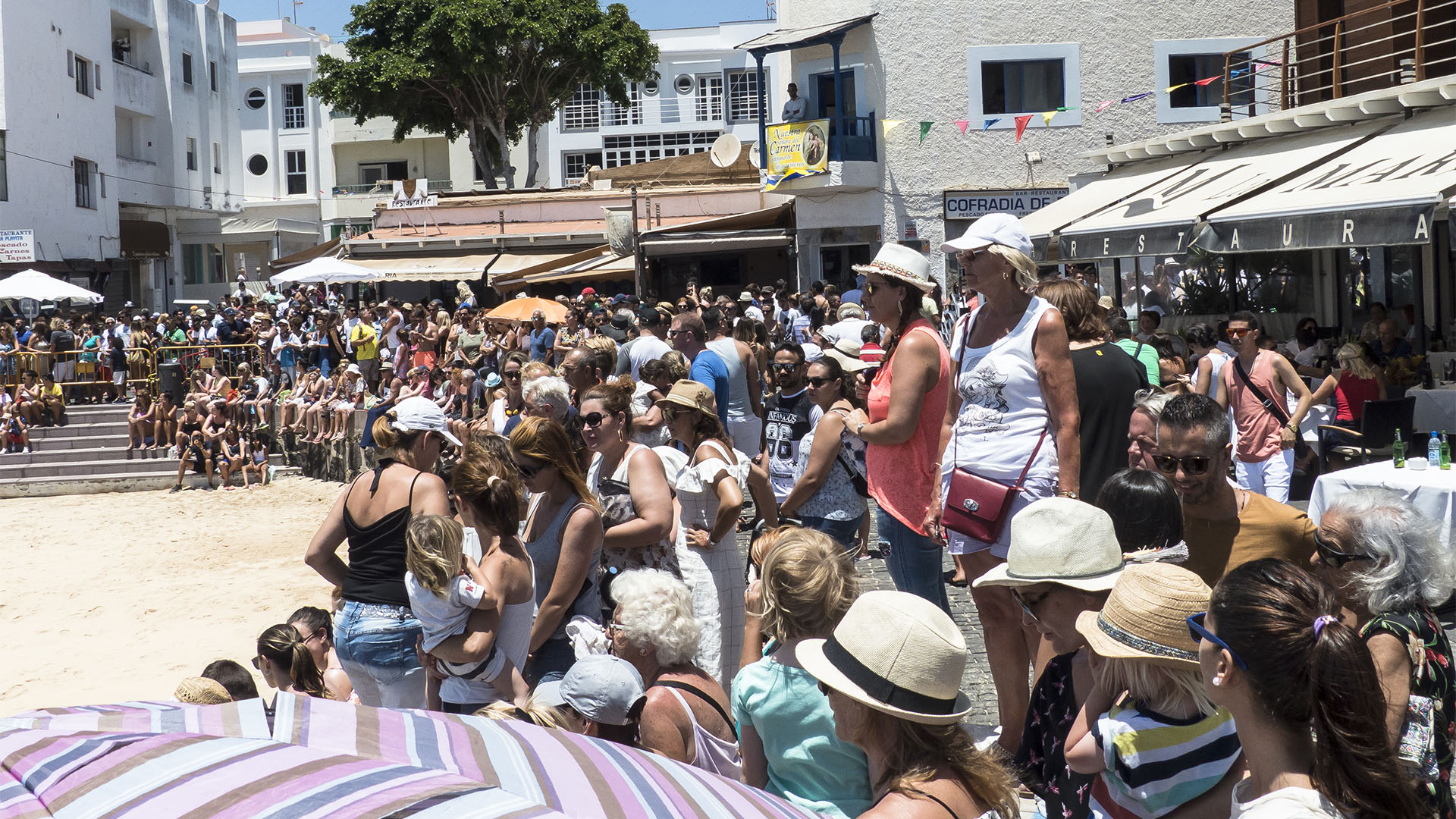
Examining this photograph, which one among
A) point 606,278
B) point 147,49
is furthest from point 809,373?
point 147,49

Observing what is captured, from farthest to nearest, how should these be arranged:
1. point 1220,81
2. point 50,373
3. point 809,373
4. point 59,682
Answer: point 1220,81 < point 50,373 < point 59,682 < point 809,373

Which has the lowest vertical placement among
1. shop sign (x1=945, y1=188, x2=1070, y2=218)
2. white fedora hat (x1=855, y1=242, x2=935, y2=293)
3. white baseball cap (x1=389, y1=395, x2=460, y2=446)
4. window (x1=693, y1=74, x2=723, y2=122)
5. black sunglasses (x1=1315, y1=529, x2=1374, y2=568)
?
black sunglasses (x1=1315, y1=529, x2=1374, y2=568)

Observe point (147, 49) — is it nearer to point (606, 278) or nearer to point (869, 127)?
point (606, 278)

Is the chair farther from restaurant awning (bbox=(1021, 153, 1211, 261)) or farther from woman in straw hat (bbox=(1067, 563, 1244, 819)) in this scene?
woman in straw hat (bbox=(1067, 563, 1244, 819))

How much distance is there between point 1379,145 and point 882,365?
30.9 ft

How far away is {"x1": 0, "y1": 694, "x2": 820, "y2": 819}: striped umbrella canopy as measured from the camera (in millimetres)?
2242

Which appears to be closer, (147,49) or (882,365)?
(882,365)

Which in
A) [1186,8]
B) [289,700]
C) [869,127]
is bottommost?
[289,700]

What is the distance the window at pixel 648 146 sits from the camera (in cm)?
5012

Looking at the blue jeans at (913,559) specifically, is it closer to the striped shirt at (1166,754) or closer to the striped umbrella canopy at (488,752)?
the striped shirt at (1166,754)

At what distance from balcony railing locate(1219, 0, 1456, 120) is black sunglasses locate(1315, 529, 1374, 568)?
10770 mm

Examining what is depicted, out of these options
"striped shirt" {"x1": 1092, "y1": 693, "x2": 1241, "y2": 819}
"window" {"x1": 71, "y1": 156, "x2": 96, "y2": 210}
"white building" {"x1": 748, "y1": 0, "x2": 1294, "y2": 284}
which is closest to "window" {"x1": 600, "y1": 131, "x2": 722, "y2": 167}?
"window" {"x1": 71, "y1": 156, "x2": 96, "y2": 210}

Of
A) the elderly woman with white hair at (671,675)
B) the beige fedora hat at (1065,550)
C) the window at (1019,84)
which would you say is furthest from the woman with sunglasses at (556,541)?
the window at (1019,84)

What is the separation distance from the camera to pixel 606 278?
28.2 m
